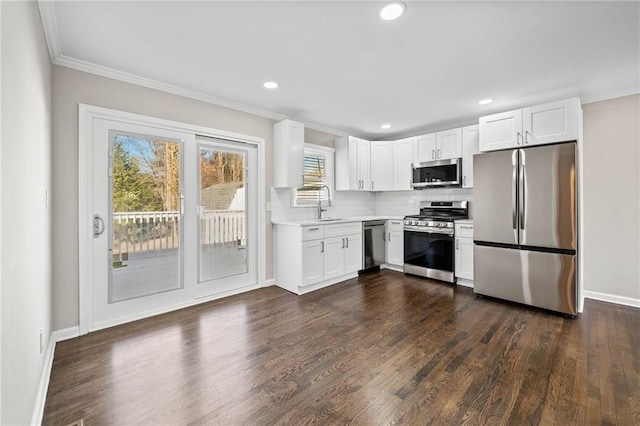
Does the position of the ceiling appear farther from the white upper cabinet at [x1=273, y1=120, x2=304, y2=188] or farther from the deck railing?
the deck railing

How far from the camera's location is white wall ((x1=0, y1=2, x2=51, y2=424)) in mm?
1179

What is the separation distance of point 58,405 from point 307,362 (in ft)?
5.15

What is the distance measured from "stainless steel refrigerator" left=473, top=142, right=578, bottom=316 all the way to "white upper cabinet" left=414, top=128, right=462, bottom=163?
0.81m

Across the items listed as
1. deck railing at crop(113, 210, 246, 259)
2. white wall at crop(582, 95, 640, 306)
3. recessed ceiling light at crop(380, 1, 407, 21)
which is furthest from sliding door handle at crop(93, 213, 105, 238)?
white wall at crop(582, 95, 640, 306)

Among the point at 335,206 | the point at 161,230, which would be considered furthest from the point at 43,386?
the point at 335,206

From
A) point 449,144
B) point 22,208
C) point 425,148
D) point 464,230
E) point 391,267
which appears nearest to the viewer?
point 22,208

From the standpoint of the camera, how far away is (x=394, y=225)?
5.09m

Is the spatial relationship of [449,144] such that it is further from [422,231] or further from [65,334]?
[65,334]

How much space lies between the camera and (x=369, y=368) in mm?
2139

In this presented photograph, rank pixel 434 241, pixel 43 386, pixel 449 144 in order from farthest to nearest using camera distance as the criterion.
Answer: pixel 449 144 → pixel 434 241 → pixel 43 386

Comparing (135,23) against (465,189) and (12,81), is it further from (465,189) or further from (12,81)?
(465,189)

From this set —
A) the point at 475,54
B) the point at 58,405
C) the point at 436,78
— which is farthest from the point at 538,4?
the point at 58,405

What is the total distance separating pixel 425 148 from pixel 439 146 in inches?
9.6

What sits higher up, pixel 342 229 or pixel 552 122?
pixel 552 122
